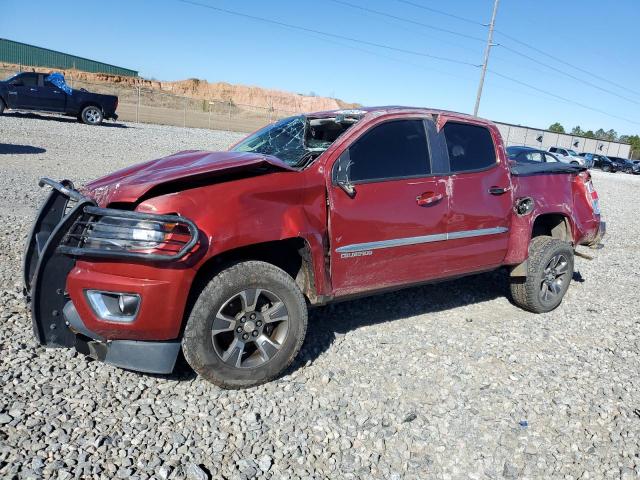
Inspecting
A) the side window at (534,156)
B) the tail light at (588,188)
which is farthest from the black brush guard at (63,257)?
the side window at (534,156)

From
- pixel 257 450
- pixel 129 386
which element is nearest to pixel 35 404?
pixel 129 386

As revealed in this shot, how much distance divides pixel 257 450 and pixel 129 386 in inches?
40.1

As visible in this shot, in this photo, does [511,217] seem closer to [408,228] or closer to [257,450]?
[408,228]

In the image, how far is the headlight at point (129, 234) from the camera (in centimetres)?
297

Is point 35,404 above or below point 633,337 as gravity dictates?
below

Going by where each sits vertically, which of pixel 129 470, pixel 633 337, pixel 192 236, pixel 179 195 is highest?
pixel 179 195

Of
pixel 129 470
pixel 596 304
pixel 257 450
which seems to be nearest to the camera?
pixel 129 470

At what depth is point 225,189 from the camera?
3.22 metres

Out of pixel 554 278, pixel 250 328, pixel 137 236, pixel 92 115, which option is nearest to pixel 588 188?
pixel 554 278

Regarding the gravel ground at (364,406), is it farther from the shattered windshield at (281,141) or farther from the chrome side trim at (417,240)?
the shattered windshield at (281,141)

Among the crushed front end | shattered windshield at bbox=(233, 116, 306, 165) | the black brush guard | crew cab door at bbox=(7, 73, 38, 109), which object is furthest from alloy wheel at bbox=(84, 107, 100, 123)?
the crushed front end

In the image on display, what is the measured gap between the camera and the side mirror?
12.0 feet

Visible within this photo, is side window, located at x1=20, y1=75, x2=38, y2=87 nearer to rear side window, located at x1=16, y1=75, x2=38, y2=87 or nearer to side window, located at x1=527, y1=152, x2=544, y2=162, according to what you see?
rear side window, located at x1=16, y1=75, x2=38, y2=87

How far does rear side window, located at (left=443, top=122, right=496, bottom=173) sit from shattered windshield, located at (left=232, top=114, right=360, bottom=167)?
0.92 meters
